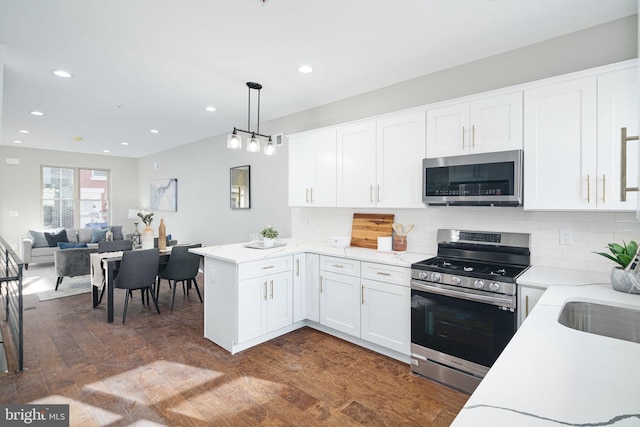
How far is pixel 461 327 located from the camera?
7.99ft

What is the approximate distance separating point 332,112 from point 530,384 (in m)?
3.64

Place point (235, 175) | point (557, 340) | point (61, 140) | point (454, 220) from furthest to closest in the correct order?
1. point (61, 140)
2. point (235, 175)
3. point (454, 220)
4. point (557, 340)

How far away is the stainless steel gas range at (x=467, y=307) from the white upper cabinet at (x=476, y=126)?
73 cm

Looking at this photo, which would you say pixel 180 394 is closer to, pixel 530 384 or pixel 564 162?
pixel 530 384

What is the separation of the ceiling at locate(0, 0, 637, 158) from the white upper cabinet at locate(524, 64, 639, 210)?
1.80 ft

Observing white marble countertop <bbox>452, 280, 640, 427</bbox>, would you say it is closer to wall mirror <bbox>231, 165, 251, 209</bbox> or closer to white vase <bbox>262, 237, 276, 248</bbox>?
white vase <bbox>262, 237, 276, 248</bbox>

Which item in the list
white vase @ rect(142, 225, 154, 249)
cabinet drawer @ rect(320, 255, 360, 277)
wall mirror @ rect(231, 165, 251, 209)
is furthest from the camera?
wall mirror @ rect(231, 165, 251, 209)

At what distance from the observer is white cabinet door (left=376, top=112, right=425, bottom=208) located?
9.77 feet

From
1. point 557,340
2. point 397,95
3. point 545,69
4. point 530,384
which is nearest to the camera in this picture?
point 530,384

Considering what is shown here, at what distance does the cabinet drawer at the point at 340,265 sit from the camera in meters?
3.15

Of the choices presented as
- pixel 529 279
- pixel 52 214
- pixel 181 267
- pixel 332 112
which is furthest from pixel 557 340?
pixel 52 214

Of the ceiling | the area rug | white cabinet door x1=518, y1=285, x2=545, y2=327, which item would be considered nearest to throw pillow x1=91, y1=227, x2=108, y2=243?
the area rug

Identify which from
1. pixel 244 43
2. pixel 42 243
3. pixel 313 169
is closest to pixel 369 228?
pixel 313 169

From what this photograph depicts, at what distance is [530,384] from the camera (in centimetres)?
93
